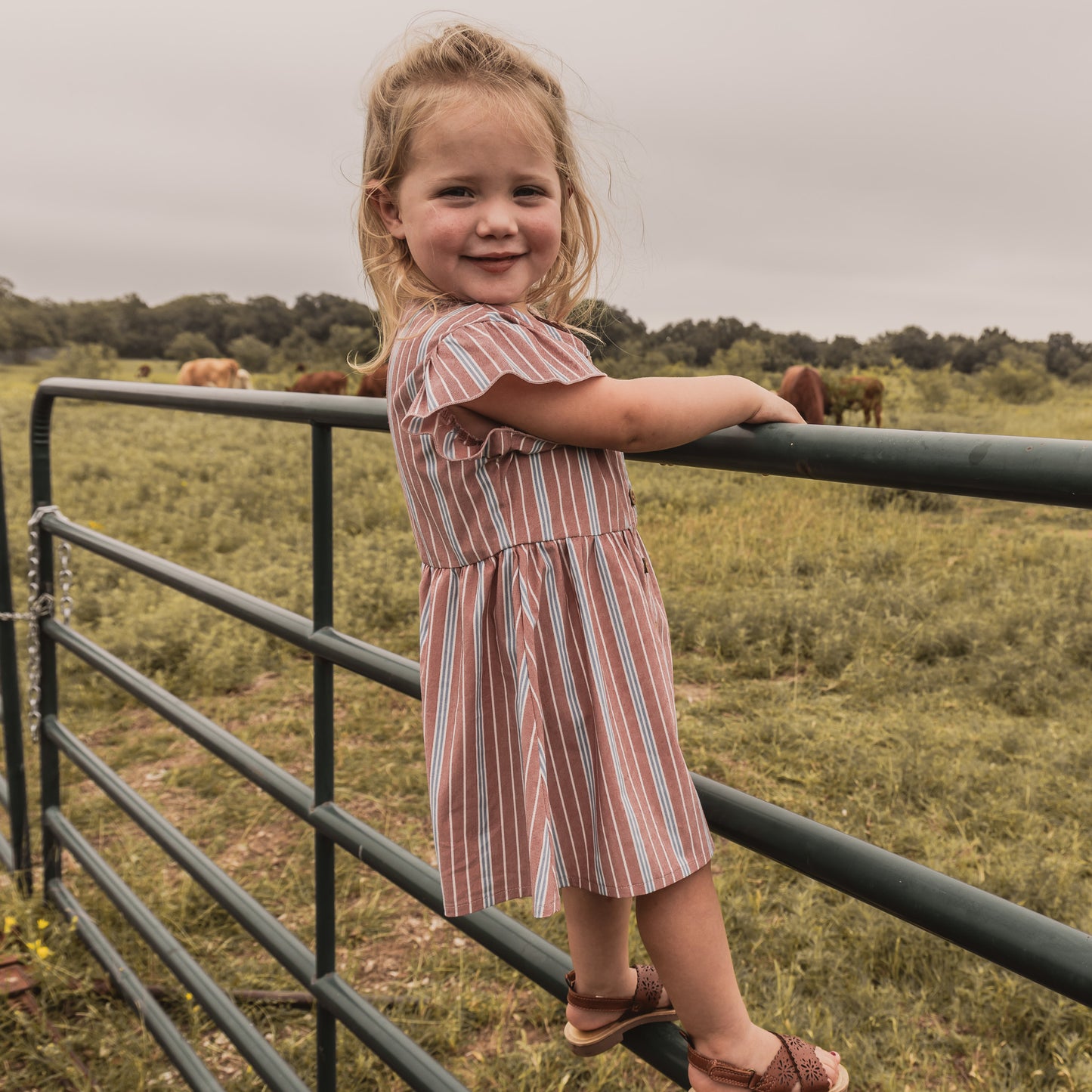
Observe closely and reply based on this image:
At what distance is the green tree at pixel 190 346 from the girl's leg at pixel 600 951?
95.3ft

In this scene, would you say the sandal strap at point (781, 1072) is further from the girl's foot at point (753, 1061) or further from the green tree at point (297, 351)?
the green tree at point (297, 351)

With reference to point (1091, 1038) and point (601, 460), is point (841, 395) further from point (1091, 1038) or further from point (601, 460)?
point (601, 460)

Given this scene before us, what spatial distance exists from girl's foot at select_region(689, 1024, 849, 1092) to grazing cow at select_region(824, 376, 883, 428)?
41.4 ft

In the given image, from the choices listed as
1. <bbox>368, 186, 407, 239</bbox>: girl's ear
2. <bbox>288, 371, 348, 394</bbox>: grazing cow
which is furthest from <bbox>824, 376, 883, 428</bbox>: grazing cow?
<bbox>368, 186, 407, 239</bbox>: girl's ear

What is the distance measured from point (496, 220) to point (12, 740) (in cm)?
211

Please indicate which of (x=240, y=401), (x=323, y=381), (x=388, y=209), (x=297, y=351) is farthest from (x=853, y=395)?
(x=297, y=351)

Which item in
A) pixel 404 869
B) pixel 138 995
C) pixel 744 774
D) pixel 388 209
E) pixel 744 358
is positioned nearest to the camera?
pixel 388 209

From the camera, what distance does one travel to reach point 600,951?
0.98 metres

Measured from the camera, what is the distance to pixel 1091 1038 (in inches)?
78.4

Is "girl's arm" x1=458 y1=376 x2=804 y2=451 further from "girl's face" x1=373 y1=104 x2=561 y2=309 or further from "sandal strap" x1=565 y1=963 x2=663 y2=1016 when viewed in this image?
"sandal strap" x1=565 y1=963 x2=663 y2=1016

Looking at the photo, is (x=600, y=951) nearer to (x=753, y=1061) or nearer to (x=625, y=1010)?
(x=625, y=1010)

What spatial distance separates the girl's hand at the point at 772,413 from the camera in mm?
817

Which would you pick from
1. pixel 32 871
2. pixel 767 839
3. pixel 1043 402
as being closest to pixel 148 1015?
pixel 32 871

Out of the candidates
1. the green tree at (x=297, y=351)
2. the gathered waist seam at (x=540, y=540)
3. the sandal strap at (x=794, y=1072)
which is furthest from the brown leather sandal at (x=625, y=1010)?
the green tree at (x=297, y=351)
